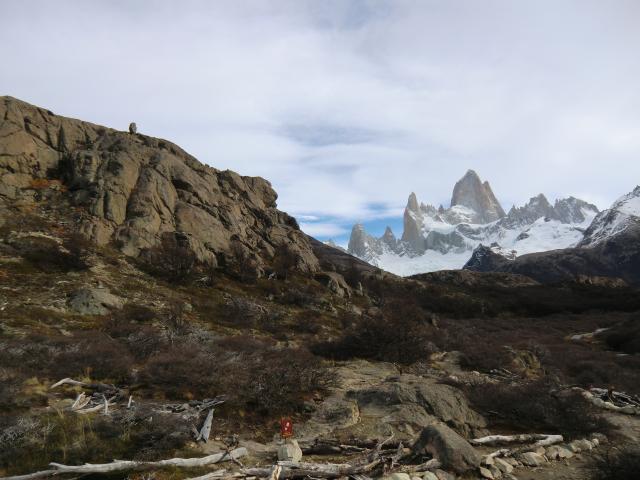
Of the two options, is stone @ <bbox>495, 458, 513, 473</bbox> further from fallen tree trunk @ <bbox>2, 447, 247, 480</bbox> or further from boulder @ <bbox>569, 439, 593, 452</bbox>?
fallen tree trunk @ <bbox>2, 447, 247, 480</bbox>

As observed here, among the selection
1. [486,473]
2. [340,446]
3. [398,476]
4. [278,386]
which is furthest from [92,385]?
[486,473]

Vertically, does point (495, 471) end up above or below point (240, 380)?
below

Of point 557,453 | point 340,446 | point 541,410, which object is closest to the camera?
point 340,446

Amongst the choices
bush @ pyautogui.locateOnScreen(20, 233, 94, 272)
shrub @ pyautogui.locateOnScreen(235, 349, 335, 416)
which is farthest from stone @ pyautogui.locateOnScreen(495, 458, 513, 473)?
bush @ pyautogui.locateOnScreen(20, 233, 94, 272)

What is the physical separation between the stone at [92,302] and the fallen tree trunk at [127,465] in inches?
932

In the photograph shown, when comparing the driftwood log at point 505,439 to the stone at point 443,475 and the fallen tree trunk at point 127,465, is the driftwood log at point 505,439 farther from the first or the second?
the fallen tree trunk at point 127,465

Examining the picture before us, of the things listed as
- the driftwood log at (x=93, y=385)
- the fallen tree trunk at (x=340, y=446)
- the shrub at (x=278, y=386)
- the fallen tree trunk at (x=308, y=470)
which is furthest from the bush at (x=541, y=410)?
the driftwood log at (x=93, y=385)

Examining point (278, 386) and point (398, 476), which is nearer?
point (398, 476)

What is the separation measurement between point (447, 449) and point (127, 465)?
24.1 ft

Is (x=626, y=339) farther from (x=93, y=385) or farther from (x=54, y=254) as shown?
(x=54, y=254)

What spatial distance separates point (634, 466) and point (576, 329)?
64.2m

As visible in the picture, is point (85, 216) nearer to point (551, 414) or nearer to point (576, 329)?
point (551, 414)

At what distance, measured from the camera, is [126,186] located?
180 ft

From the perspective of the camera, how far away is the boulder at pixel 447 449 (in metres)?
9.71
